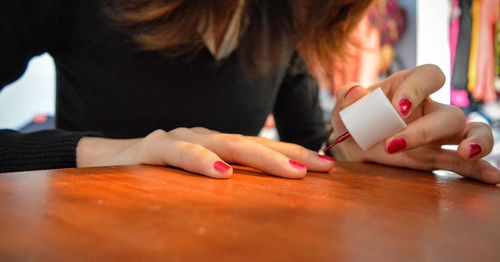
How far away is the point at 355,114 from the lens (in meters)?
0.41

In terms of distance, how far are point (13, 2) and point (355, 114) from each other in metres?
0.45

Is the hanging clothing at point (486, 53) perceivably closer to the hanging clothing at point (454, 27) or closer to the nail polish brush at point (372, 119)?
the hanging clothing at point (454, 27)

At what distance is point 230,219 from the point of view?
0.74 ft

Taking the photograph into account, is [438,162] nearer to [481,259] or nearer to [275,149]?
[275,149]

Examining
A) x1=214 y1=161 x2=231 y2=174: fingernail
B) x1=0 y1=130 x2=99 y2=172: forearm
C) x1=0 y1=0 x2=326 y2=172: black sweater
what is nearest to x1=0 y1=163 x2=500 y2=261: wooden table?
x1=214 y1=161 x2=231 y2=174: fingernail

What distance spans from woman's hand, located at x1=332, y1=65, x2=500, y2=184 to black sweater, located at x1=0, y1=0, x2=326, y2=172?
0.27 metres

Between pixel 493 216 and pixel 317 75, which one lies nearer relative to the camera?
pixel 493 216

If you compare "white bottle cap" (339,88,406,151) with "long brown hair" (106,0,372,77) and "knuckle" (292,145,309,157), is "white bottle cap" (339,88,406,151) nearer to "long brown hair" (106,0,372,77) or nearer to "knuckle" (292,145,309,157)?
"knuckle" (292,145,309,157)

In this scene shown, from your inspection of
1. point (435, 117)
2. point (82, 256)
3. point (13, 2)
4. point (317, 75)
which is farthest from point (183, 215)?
point (317, 75)

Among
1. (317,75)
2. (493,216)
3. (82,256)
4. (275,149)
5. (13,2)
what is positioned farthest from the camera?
(317,75)

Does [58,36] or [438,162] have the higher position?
[58,36]

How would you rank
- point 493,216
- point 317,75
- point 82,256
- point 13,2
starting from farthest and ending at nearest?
point 317,75 < point 13,2 < point 493,216 < point 82,256

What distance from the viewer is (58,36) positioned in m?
0.65

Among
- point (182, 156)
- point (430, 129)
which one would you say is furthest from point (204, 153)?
point (430, 129)
